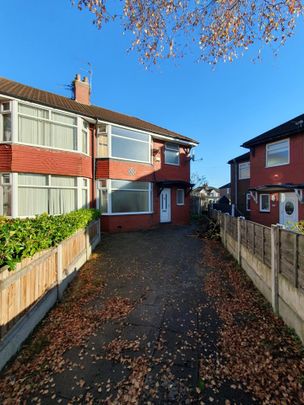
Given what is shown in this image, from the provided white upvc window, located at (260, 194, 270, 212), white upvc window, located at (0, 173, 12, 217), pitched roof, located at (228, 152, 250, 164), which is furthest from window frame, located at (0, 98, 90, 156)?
pitched roof, located at (228, 152, 250, 164)

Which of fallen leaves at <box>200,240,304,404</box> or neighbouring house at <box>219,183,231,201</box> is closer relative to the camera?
fallen leaves at <box>200,240,304,404</box>

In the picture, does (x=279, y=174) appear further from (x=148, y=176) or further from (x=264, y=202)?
(x=148, y=176)

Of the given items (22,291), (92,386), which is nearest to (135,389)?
(92,386)

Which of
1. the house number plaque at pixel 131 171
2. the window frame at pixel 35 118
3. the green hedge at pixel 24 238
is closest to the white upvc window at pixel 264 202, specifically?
the house number plaque at pixel 131 171

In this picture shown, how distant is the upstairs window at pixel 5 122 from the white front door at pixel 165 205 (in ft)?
31.2

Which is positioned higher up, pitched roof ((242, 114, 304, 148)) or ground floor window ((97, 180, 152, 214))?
pitched roof ((242, 114, 304, 148))

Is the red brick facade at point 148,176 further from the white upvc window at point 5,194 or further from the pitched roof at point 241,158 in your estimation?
the pitched roof at point 241,158

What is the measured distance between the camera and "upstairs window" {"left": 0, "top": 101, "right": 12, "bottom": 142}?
9.74m

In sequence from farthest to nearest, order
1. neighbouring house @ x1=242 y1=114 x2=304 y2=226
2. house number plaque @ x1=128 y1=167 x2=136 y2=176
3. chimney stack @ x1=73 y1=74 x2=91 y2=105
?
chimney stack @ x1=73 y1=74 x2=91 y2=105, house number plaque @ x1=128 y1=167 x2=136 y2=176, neighbouring house @ x1=242 y1=114 x2=304 y2=226

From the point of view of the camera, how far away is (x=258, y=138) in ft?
48.4

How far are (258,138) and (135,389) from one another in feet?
50.7

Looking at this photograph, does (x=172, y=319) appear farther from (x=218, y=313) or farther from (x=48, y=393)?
(x=48, y=393)

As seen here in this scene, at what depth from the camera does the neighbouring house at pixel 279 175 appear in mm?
12258

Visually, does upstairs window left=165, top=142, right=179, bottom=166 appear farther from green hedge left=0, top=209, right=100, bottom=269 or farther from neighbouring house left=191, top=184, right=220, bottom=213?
green hedge left=0, top=209, right=100, bottom=269
